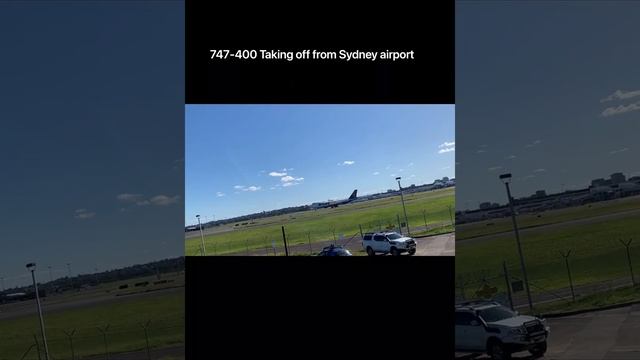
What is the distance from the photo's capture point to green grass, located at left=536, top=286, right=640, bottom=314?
47.1 ft

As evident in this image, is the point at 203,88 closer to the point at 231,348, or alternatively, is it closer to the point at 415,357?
the point at 231,348

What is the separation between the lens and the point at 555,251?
29812 millimetres

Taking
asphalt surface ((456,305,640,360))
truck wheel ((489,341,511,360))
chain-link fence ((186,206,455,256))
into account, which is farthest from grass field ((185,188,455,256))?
asphalt surface ((456,305,640,360))

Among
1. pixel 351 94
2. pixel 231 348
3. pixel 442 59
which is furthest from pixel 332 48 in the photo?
pixel 231 348

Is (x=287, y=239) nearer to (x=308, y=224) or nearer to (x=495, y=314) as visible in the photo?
(x=308, y=224)

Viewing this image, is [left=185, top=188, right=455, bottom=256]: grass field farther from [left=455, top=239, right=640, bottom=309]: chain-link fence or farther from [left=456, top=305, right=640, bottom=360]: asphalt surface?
[left=455, top=239, right=640, bottom=309]: chain-link fence

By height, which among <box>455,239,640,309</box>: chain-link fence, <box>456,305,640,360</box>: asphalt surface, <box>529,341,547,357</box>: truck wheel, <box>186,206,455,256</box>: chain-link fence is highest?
<box>186,206,455,256</box>: chain-link fence

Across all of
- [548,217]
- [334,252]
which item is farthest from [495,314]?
[548,217]

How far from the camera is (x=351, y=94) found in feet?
15.9

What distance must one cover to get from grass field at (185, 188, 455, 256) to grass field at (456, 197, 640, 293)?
11286 mm

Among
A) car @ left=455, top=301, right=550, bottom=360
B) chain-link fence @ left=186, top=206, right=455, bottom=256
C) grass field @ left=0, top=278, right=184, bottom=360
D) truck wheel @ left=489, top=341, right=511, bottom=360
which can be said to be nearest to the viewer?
chain-link fence @ left=186, top=206, right=455, bottom=256

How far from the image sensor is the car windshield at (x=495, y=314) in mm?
10109

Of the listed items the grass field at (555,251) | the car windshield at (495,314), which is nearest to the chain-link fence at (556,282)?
the grass field at (555,251)

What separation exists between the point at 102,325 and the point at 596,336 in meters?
28.2
